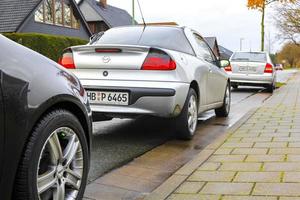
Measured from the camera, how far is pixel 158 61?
18.8 ft

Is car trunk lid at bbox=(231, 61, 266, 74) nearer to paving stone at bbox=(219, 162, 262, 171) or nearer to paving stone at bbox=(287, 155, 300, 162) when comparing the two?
paving stone at bbox=(287, 155, 300, 162)

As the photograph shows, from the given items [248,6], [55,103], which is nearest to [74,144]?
[55,103]

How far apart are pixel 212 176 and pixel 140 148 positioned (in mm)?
1554

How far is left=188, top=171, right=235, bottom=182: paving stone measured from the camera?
4213 mm

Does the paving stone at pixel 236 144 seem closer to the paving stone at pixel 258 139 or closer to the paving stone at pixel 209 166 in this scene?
the paving stone at pixel 258 139

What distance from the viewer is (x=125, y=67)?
5750 millimetres

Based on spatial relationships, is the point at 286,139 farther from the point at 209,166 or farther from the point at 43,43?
the point at 43,43

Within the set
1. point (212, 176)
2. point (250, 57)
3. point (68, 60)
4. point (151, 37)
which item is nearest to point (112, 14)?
point (250, 57)

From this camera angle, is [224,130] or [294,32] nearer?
[224,130]

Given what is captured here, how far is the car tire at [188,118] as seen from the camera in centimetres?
594

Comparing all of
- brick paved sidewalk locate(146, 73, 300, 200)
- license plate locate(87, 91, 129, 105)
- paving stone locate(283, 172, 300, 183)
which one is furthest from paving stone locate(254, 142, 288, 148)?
license plate locate(87, 91, 129, 105)

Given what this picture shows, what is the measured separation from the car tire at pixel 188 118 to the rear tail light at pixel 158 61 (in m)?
0.51

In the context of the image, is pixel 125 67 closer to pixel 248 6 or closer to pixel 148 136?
pixel 148 136

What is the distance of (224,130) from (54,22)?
29733 mm
